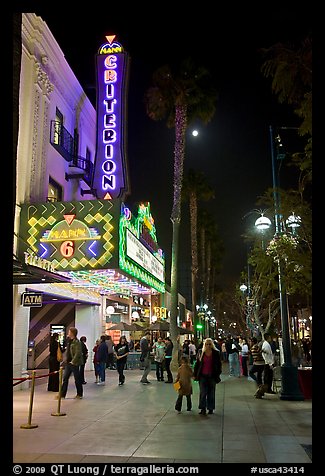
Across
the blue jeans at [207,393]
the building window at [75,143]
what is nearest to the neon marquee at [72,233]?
the building window at [75,143]

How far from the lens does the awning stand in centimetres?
1157

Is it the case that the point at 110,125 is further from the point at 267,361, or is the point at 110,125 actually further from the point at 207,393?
the point at 207,393

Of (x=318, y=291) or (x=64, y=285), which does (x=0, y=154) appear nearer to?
(x=318, y=291)

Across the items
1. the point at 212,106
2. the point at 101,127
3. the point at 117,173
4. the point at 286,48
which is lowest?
the point at 286,48

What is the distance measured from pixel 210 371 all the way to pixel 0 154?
27.4 feet

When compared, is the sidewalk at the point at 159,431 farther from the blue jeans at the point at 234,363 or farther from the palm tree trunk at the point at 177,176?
the palm tree trunk at the point at 177,176

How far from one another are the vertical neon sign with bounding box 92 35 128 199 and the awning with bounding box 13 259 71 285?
5609 mm

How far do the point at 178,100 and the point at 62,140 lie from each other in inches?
316

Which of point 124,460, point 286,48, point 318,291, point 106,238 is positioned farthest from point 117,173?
point 318,291

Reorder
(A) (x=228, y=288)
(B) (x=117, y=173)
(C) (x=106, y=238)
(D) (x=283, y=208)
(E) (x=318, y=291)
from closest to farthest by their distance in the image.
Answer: (E) (x=318, y=291), (D) (x=283, y=208), (C) (x=106, y=238), (B) (x=117, y=173), (A) (x=228, y=288)

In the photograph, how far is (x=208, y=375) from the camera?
36.9 feet

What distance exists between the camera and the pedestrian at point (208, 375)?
11.0m

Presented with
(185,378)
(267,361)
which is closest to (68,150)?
(267,361)

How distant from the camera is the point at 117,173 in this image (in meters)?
19.1
